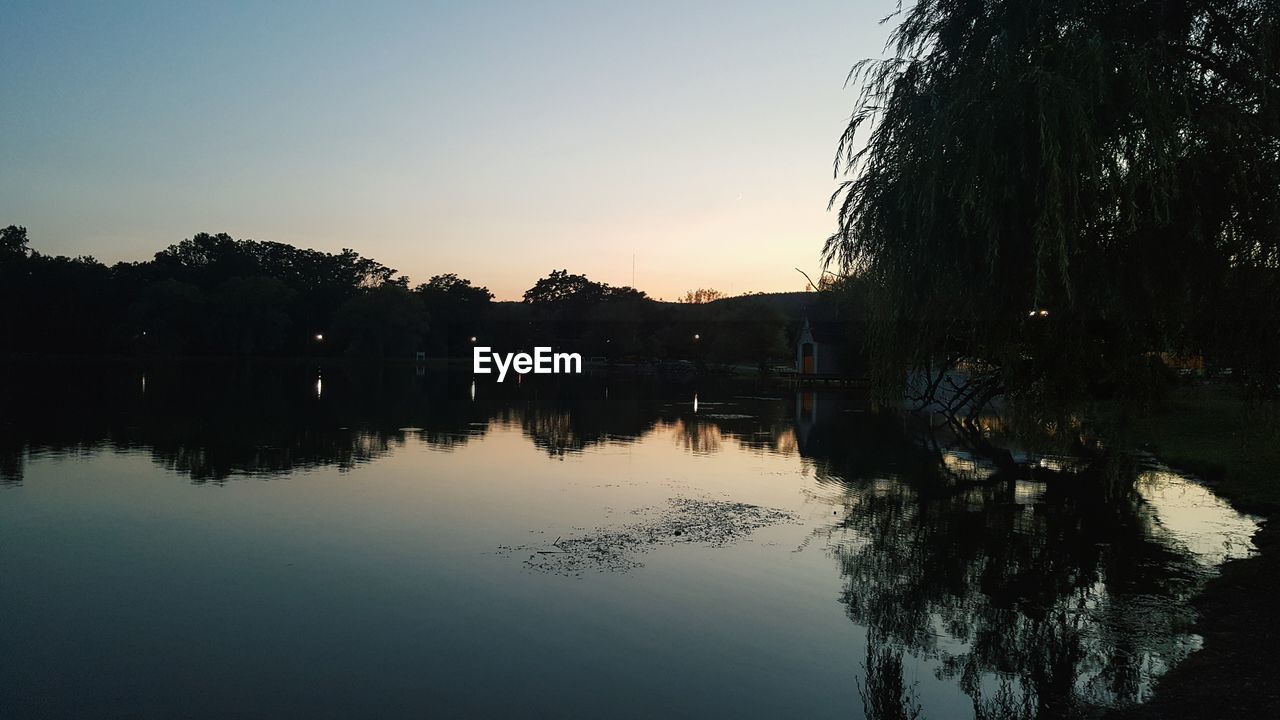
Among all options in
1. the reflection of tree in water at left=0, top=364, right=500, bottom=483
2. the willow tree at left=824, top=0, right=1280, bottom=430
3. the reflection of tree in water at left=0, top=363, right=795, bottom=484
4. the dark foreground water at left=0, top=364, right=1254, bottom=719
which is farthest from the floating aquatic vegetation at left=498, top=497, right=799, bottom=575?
the reflection of tree in water at left=0, top=364, right=500, bottom=483

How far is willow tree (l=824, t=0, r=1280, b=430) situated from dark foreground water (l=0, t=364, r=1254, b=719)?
393 cm

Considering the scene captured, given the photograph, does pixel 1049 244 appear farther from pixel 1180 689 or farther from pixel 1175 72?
pixel 1180 689

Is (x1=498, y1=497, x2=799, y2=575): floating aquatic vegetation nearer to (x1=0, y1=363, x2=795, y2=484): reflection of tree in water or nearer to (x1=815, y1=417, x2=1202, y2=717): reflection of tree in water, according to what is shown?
(x1=815, y1=417, x2=1202, y2=717): reflection of tree in water

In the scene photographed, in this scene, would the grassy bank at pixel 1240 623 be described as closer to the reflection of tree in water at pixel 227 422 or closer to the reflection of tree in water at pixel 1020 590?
the reflection of tree in water at pixel 1020 590

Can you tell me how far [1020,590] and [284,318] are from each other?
119 m

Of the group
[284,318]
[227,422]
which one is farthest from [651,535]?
[284,318]

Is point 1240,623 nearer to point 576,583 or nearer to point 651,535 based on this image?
point 576,583

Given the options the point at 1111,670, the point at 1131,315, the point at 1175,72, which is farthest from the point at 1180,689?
the point at 1175,72

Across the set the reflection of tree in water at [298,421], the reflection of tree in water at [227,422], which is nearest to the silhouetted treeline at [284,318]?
the reflection of tree in water at [298,421]

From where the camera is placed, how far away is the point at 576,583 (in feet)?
42.7

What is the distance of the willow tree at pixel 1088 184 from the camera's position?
A: 374 inches

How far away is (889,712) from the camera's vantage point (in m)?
8.80

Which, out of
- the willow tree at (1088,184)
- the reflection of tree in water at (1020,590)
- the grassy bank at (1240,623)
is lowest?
the reflection of tree in water at (1020,590)

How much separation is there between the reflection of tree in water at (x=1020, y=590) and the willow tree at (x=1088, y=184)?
3.17 meters
